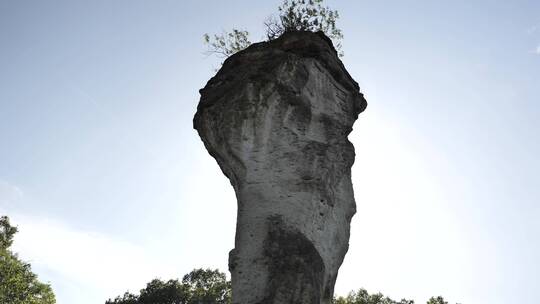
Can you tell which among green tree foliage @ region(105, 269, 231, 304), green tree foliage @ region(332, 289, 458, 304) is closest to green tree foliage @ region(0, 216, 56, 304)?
green tree foliage @ region(105, 269, 231, 304)

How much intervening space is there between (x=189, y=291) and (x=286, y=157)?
25362mm

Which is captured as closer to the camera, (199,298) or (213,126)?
(213,126)

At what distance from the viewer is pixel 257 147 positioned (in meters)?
5.21

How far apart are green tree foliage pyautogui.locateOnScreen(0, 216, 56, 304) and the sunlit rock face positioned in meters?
20.3

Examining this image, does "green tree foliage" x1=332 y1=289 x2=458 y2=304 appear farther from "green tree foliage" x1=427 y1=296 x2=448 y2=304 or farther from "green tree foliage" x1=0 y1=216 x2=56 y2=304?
"green tree foliage" x1=0 y1=216 x2=56 y2=304

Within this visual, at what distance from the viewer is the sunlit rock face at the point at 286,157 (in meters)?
4.19

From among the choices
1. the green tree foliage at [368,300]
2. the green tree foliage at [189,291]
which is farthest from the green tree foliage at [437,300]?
the green tree foliage at [189,291]

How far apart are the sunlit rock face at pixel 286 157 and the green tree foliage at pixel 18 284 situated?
20.3m

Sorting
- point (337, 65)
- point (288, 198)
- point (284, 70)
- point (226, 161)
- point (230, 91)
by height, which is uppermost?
point (337, 65)

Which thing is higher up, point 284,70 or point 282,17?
point 282,17

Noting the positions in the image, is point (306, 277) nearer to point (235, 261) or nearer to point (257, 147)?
point (235, 261)

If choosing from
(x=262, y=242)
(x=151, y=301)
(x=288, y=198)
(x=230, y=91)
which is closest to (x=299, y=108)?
(x=230, y=91)

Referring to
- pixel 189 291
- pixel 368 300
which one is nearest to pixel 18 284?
pixel 189 291

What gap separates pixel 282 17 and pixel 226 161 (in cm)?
439
